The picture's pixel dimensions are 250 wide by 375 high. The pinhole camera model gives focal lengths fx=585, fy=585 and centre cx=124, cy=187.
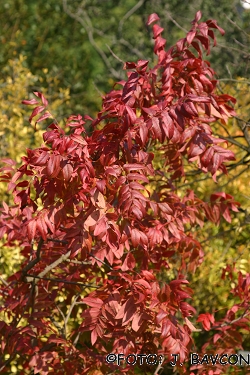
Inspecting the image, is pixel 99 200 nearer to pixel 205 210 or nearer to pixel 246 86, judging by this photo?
pixel 205 210

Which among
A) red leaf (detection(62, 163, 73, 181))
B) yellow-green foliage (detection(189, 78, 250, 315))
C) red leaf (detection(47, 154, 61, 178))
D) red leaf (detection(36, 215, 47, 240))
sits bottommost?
yellow-green foliage (detection(189, 78, 250, 315))

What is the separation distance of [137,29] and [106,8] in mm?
811

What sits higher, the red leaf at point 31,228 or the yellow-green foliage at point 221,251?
the red leaf at point 31,228

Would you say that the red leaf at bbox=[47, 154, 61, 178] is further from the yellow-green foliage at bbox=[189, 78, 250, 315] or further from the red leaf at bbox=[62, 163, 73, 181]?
the yellow-green foliage at bbox=[189, 78, 250, 315]

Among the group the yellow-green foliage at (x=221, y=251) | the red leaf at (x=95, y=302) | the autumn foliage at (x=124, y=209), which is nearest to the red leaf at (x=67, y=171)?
the autumn foliage at (x=124, y=209)

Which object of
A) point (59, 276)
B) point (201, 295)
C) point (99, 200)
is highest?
point (99, 200)

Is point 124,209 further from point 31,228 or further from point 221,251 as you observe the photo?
point 221,251

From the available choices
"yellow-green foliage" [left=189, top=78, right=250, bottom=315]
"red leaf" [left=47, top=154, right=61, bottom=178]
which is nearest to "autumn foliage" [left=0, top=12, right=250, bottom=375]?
"red leaf" [left=47, top=154, right=61, bottom=178]

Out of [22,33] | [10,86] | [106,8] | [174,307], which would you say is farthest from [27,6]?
[174,307]

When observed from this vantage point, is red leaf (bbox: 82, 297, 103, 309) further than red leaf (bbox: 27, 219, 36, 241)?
Yes

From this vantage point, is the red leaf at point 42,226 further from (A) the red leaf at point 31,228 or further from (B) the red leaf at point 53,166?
Result: (B) the red leaf at point 53,166

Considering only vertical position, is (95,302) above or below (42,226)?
below

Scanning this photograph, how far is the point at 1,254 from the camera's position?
13.2 ft

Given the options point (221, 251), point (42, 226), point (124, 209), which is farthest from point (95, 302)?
point (221, 251)
